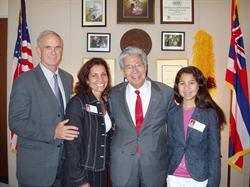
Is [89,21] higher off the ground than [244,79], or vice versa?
[89,21]

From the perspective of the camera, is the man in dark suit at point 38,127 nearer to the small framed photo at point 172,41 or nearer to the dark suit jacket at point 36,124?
the dark suit jacket at point 36,124

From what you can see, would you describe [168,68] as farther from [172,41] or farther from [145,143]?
[145,143]

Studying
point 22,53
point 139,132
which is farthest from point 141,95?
point 22,53

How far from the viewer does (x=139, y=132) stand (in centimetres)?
178

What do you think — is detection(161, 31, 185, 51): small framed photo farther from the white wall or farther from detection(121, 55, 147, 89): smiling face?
detection(121, 55, 147, 89): smiling face

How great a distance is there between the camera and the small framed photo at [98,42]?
10.4 feet

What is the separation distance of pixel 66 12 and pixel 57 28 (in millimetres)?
359

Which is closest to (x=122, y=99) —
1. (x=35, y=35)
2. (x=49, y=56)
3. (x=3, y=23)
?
(x=49, y=56)

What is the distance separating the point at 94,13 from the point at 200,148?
293 cm

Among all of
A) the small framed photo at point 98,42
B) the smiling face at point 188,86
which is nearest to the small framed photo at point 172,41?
the small framed photo at point 98,42

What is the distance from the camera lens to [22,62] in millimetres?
2941

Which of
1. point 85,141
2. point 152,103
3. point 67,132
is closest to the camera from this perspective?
point 67,132

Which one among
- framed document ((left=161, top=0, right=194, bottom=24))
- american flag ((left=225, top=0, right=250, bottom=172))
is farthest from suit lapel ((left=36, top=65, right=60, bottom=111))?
american flag ((left=225, top=0, right=250, bottom=172))

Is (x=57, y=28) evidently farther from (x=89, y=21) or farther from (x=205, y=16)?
(x=205, y=16)
